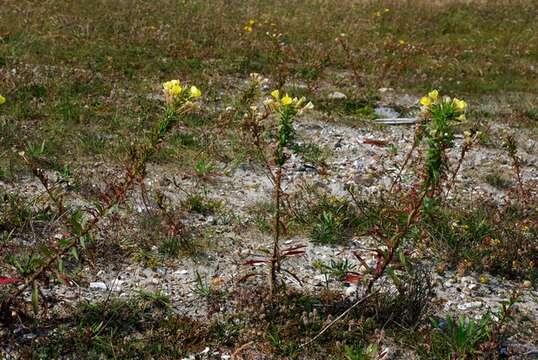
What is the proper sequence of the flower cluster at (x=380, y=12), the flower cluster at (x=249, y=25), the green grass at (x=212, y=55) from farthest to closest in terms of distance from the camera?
the flower cluster at (x=380, y=12) → the flower cluster at (x=249, y=25) → the green grass at (x=212, y=55)

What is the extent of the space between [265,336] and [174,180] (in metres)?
2.26

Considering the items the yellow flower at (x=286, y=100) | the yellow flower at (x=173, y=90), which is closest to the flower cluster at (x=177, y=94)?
the yellow flower at (x=173, y=90)

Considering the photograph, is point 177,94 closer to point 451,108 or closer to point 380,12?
point 451,108

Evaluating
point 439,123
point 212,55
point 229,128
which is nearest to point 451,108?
point 439,123

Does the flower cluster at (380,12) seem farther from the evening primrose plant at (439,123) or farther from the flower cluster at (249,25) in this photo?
the evening primrose plant at (439,123)

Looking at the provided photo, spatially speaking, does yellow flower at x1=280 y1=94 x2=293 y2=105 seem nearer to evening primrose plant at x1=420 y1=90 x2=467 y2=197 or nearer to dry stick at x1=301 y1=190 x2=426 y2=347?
evening primrose plant at x1=420 y1=90 x2=467 y2=197

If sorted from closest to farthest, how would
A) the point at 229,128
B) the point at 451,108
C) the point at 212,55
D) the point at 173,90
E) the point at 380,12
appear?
1. the point at 451,108
2. the point at 173,90
3. the point at 229,128
4. the point at 212,55
5. the point at 380,12

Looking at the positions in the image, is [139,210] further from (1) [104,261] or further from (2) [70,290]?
(2) [70,290]

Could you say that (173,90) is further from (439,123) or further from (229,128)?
(229,128)

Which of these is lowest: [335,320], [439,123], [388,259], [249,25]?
[249,25]

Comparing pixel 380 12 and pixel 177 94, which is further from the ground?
pixel 177 94

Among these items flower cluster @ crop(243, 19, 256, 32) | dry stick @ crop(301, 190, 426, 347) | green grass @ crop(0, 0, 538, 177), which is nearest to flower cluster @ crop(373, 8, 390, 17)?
green grass @ crop(0, 0, 538, 177)

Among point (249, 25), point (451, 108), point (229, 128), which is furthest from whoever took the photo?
point (249, 25)

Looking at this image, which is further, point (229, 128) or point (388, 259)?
point (229, 128)
